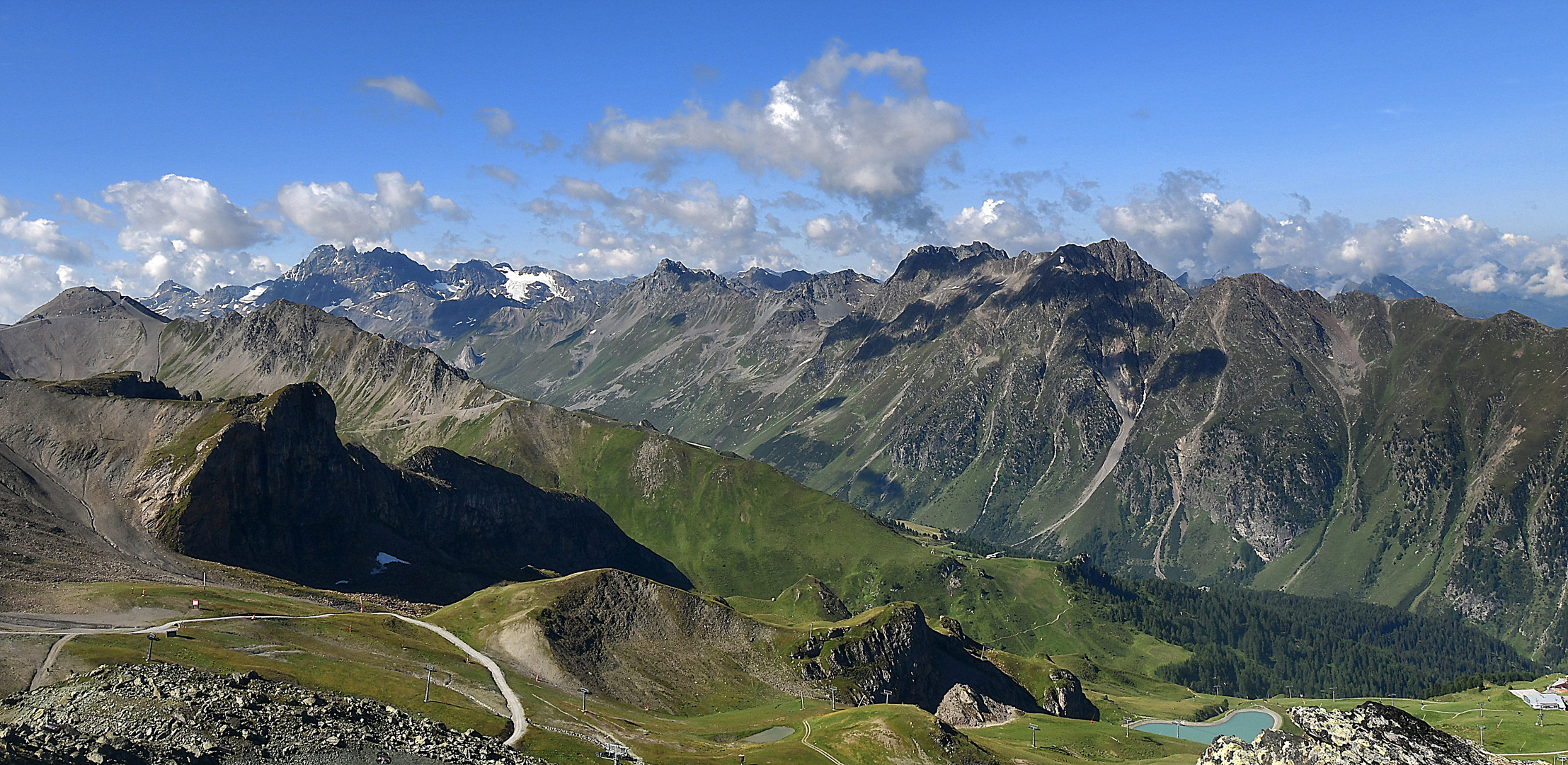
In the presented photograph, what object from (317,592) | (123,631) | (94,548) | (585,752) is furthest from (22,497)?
(585,752)

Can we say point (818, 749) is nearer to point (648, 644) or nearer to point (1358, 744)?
point (648, 644)

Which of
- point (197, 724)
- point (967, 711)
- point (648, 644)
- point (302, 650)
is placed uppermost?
point (197, 724)

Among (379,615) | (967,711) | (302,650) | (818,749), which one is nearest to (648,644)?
(379,615)

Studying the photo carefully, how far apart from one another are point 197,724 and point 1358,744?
72.0m

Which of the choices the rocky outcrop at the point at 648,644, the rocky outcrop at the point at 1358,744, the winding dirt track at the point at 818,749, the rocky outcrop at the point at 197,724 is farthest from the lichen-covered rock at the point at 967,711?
the rocky outcrop at the point at 1358,744

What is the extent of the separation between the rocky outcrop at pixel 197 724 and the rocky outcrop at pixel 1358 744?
6274cm

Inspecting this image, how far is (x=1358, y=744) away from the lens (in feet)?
106

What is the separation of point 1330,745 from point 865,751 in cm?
10163

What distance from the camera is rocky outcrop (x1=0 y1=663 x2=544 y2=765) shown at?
196 feet

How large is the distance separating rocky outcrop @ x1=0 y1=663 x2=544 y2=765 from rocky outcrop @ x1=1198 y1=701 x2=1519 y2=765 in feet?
206

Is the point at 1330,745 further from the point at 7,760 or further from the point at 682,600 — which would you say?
the point at 682,600

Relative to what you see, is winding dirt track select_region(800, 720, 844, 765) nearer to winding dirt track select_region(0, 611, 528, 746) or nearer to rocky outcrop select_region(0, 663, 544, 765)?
winding dirt track select_region(0, 611, 528, 746)

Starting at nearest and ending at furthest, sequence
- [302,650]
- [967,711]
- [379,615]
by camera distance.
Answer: [302,650], [379,615], [967,711]

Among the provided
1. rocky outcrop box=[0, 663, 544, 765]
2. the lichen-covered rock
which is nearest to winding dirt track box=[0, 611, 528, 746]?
rocky outcrop box=[0, 663, 544, 765]
